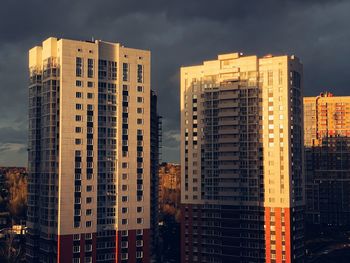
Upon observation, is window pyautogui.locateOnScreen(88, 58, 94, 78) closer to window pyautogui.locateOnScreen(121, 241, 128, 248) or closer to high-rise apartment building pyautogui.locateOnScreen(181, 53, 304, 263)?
window pyautogui.locateOnScreen(121, 241, 128, 248)

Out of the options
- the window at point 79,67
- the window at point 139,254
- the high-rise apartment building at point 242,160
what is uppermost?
the window at point 79,67

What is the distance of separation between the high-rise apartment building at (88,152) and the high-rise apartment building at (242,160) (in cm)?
3051

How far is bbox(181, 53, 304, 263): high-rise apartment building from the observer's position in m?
132

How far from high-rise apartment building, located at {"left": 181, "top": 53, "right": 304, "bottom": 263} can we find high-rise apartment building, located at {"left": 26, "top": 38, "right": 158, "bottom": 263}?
30506 millimetres

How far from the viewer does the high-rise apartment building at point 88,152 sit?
106 m

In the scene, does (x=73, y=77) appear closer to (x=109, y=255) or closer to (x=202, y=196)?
(x=109, y=255)

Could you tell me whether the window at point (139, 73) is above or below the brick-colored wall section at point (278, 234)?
above

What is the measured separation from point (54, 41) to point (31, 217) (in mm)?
38379

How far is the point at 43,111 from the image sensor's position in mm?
112875

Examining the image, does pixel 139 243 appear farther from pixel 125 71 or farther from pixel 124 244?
pixel 125 71

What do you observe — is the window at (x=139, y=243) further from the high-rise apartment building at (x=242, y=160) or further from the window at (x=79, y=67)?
the window at (x=79, y=67)

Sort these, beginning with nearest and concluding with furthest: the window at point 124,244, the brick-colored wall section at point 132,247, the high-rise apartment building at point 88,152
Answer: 1. the high-rise apartment building at point 88,152
2. the brick-colored wall section at point 132,247
3. the window at point 124,244

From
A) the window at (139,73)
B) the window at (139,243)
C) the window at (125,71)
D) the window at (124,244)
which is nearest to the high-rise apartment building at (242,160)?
the window at (139,73)

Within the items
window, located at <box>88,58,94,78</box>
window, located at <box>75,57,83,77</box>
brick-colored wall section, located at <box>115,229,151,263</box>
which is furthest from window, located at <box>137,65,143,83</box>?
brick-colored wall section, located at <box>115,229,151,263</box>
